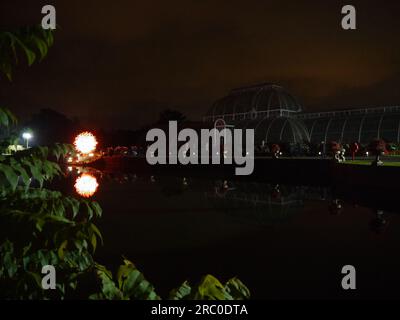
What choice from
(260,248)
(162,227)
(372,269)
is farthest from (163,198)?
(372,269)

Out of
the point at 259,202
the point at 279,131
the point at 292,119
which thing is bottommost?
the point at 259,202

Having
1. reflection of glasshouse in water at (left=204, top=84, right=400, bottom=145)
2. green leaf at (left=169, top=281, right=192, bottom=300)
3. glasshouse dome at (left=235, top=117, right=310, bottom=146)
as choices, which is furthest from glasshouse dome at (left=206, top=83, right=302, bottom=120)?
green leaf at (left=169, top=281, right=192, bottom=300)

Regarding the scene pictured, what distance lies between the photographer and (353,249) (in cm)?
1281

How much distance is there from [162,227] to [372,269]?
884 cm

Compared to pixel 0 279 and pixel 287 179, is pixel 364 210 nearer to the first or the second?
pixel 287 179

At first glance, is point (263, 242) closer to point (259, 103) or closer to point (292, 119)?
point (292, 119)

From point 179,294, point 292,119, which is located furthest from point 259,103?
point 179,294

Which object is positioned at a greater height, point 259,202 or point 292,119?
point 292,119

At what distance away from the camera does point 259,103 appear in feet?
281

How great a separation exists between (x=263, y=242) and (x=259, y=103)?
243ft

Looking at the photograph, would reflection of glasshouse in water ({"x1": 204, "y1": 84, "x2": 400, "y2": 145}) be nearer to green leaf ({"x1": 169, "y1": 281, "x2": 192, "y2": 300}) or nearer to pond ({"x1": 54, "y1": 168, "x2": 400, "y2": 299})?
pond ({"x1": 54, "y1": 168, "x2": 400, "y2": 299})

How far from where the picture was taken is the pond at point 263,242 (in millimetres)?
9547

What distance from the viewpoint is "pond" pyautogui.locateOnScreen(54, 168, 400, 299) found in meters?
9.55

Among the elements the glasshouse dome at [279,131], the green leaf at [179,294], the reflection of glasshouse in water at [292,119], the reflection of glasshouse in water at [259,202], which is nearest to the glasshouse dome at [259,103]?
the reflection of glasshouse in water at [292,119]
